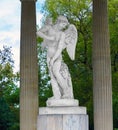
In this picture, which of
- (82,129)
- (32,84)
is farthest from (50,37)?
(32,84)

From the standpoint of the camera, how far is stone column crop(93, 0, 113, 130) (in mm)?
47938

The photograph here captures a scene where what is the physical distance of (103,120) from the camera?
4781 cm

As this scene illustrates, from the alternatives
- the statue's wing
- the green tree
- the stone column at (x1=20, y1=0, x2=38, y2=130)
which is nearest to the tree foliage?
the green tree

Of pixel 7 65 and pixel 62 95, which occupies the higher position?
pixel 7 65

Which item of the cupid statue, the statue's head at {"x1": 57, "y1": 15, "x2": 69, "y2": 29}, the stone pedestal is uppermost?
the statue's head at {"x1": 57, "y1": 15, "x2": 69, "y2": 29}

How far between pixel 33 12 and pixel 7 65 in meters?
39.7

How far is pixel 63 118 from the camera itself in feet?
113

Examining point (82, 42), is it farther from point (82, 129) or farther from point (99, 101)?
point (82, 129)

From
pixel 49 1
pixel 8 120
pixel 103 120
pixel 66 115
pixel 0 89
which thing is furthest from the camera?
pixel 0 89

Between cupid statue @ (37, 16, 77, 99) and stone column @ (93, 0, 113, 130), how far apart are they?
11886 millimetres

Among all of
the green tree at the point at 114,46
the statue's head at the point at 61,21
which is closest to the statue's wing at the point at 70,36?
the statue's head at the point at 61,21

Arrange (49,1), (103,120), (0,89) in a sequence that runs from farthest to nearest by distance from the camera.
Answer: (0,89), (49,1), (103,120)

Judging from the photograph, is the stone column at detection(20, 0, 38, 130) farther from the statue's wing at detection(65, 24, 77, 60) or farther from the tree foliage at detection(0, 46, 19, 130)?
the tree foliage at detection(0, 46, 19, 130)

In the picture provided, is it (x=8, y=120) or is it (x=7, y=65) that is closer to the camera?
(x=8, y=120)
